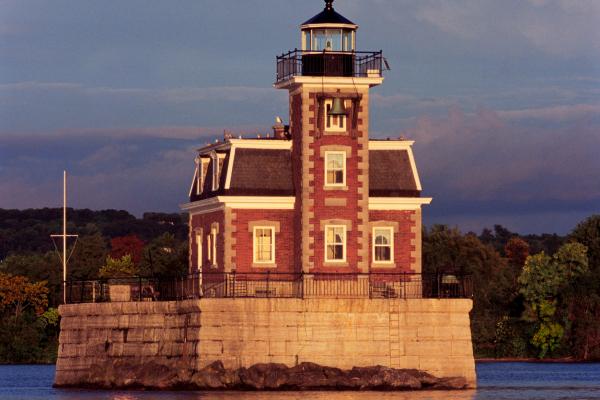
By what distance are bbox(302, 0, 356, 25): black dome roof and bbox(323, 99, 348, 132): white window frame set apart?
3232 millimetres

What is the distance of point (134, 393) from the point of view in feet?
218

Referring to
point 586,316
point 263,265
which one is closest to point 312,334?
point 263,265

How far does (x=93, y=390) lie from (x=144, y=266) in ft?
156

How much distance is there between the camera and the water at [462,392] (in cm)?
6328

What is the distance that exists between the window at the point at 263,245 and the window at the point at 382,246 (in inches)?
160

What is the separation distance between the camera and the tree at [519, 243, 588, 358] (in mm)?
106500

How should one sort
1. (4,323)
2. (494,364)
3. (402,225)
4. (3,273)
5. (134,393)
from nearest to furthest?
(134,393), (402,225), (494,364), (4,323), (3,273)

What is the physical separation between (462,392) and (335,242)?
7895 millimetres

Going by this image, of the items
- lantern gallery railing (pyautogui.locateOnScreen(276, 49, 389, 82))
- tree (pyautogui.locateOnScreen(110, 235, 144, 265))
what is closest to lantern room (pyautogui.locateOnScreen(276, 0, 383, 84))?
lantern gallery railing (pyautogui.locateOnScreen(276, 49, 389, 82))

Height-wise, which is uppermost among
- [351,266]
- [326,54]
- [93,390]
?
[326,54]

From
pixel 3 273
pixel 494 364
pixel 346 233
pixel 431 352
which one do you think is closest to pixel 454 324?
pixel 431 352

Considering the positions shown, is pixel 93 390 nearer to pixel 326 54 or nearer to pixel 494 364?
pixel 326 54

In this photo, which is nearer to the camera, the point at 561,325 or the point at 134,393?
the point at 134,393

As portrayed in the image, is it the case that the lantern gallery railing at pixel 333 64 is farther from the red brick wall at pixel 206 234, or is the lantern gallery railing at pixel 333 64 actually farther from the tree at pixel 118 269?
the tree at pixel 118 269
